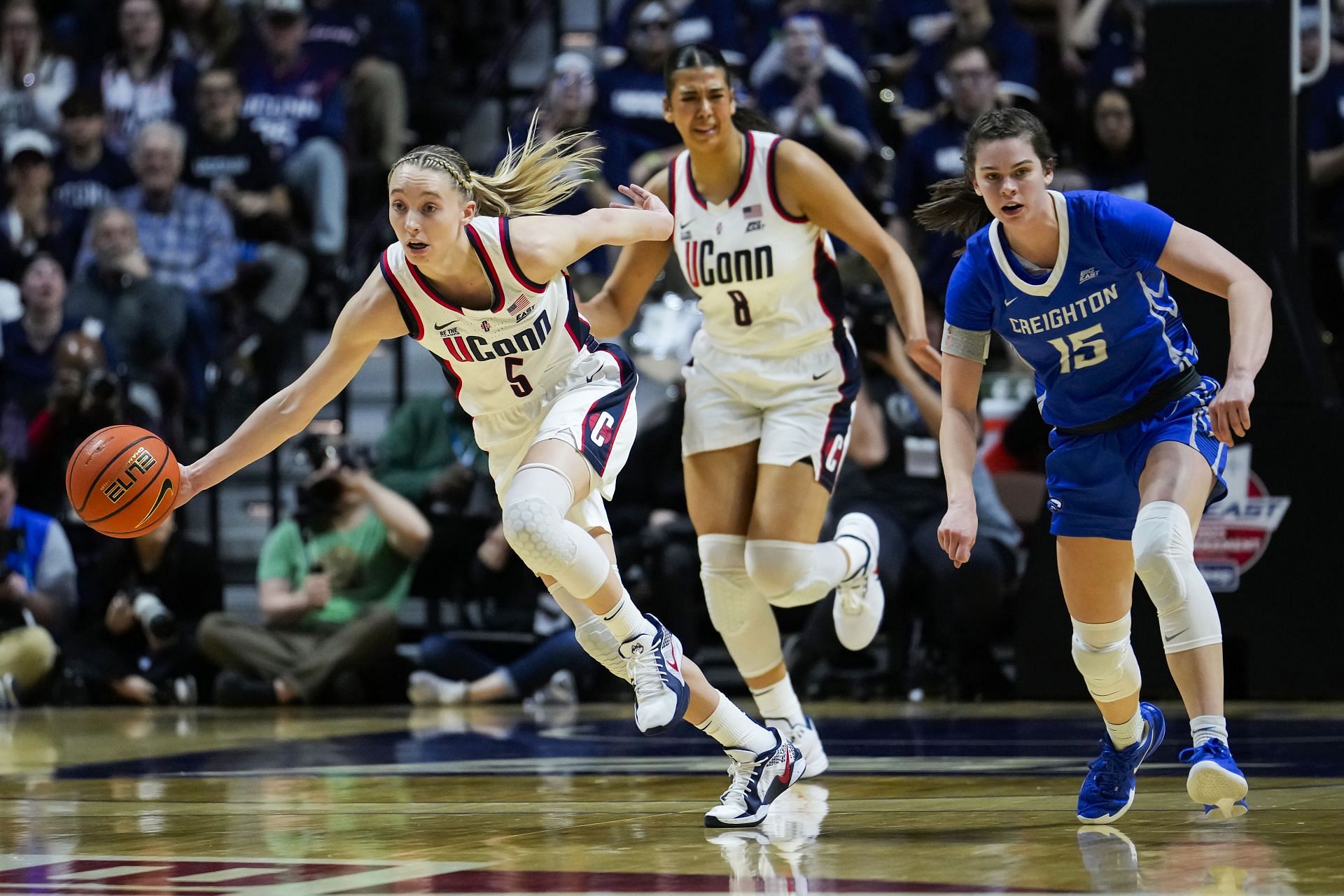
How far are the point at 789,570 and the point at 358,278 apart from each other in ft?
21.6

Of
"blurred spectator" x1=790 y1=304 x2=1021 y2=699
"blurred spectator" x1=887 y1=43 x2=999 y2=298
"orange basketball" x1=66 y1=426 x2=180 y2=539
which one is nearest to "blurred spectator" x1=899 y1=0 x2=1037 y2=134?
"blurred spectator" x1=887 y1=43 x2=999 y2=298

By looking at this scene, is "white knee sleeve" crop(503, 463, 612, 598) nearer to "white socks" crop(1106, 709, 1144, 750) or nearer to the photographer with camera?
"white socks" crop(1106, 709, 1144, 750)

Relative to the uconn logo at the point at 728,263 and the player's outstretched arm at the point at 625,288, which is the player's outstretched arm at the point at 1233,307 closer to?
the uconn logo at the point at 728,263

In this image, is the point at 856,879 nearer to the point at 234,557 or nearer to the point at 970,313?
the point at 970,313

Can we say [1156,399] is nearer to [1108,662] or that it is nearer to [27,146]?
[1108,662]

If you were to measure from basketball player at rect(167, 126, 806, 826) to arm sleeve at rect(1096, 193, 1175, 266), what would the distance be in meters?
1.24

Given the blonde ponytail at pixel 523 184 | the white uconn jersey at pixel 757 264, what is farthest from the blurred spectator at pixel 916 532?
the blonde ponytail at pixel 523 184

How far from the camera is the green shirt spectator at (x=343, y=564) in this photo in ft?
30.3

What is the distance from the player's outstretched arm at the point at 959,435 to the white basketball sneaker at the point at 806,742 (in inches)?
49.6

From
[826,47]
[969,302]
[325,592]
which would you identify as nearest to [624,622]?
[969,302]

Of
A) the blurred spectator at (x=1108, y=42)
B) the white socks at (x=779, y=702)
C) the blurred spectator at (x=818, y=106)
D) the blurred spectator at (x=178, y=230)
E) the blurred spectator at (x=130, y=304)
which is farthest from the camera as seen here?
the blurred spectator at (x=178, y=230)

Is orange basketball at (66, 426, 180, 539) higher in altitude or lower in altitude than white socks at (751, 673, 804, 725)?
higher

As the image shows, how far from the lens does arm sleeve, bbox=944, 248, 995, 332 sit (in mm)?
4777

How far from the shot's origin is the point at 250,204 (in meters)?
11.3
